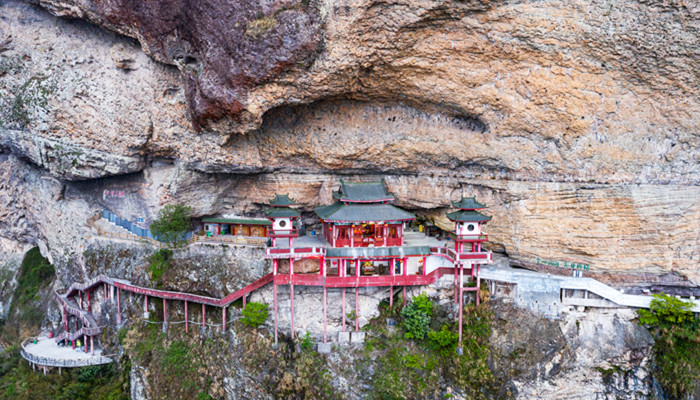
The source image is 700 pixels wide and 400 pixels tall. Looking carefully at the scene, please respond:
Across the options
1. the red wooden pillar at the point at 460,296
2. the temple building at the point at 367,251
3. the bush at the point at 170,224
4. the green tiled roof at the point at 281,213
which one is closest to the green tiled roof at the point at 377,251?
the temple building at the point at 367,251

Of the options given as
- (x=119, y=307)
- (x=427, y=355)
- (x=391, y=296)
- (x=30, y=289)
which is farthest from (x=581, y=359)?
(x=30, y=289)

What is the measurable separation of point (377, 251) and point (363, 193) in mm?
3195

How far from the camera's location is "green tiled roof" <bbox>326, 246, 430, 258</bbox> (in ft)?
75.8

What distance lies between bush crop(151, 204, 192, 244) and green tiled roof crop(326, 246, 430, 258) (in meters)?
8.69

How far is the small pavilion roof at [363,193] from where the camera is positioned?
2439 cm

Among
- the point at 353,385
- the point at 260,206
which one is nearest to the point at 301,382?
the point at 353,385

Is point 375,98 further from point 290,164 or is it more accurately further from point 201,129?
point 201,129

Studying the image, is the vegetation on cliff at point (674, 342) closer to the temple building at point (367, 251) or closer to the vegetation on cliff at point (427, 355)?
the vegetation on cliff at point (427, 355)

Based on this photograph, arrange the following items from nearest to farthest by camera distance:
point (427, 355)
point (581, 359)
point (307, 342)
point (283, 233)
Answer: point (581, 359)
point (427, 355)
point (307, 342)
point (283, 233)

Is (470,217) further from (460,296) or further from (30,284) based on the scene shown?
(30,284)

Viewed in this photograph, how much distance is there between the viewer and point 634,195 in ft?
71.8

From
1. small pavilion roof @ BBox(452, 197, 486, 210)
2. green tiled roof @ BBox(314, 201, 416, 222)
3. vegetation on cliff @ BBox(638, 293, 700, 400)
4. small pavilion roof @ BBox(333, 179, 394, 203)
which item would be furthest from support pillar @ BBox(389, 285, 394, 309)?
vegetation on cliff @ BBox(638, 293, 700, 400)

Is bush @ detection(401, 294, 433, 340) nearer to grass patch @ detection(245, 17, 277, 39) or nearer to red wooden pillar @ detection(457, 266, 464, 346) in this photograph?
red wooden pillar @ detection(457, 266, 464, 346)

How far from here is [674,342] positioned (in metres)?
20.9
